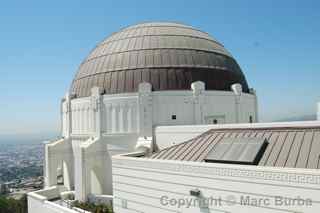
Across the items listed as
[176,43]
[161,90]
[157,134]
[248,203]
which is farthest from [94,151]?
[248,203]

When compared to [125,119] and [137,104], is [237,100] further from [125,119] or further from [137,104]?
[125,119]

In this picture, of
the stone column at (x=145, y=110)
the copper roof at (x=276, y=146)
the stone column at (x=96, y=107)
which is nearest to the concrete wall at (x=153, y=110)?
the stone column at (x=145, y=110)

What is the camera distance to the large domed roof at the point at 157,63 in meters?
23.5

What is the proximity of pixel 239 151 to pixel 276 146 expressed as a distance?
1.63m

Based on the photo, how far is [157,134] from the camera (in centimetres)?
2169

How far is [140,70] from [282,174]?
1589cm

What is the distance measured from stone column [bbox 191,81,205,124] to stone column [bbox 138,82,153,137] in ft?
11.9

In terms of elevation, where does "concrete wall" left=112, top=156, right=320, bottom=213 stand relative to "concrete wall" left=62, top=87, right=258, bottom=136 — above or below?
below

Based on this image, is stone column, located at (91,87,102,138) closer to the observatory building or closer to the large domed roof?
the observatory building

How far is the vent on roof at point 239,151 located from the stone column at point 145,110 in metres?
8.89

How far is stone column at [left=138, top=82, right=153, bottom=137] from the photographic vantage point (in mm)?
22031

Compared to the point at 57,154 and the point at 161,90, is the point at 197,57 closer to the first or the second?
the point at 161,90

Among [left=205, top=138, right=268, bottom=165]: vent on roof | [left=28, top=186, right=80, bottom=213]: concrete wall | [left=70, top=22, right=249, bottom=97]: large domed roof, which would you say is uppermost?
[left=70, top=22, right=249, bottom=97]: large domed roof

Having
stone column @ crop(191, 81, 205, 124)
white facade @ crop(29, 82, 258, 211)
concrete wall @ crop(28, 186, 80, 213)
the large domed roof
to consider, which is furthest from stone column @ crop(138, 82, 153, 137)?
concrete wall @ crop(28, 186, 80, 213)
